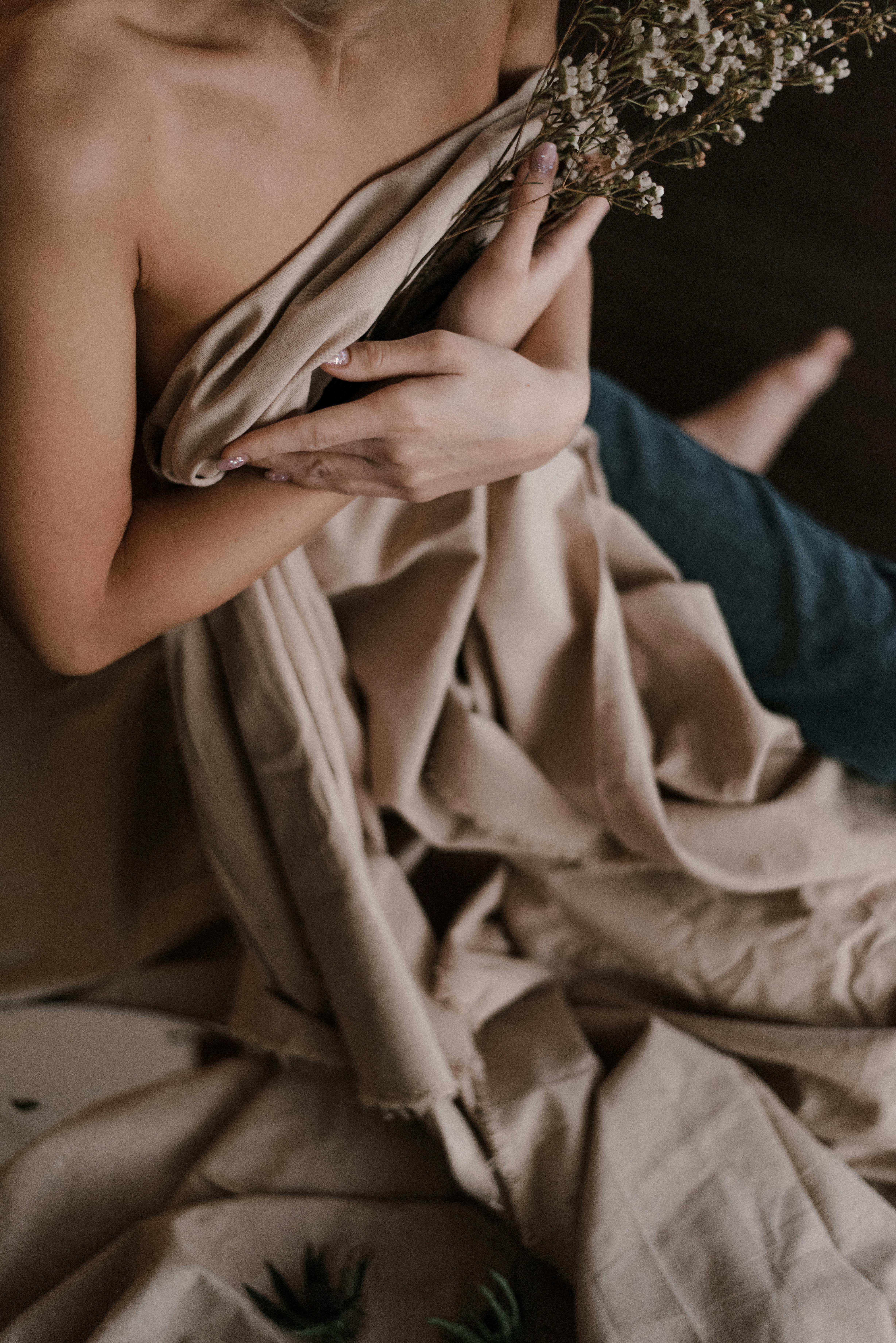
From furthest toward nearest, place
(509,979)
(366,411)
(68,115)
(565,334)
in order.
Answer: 1. (509,979)
2. (565,334)
3. (366,411)
4. (68,115)

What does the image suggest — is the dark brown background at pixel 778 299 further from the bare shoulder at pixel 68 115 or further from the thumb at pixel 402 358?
the bare shoulder at pixel 68 115

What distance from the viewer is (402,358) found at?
0.54m

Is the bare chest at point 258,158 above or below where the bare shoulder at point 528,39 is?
below

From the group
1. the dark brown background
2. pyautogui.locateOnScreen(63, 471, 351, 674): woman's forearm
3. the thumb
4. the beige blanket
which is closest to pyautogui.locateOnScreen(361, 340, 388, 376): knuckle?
the thumb

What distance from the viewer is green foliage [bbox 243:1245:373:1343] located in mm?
665

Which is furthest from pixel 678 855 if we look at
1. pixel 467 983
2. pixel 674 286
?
pixel 674 286

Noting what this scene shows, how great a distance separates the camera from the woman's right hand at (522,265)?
54cm

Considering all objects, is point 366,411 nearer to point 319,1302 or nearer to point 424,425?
point 424,425

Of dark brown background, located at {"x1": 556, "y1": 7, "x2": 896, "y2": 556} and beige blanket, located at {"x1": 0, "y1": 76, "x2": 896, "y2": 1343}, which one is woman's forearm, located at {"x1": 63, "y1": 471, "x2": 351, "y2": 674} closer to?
beige blanket, located at {"x1": 0, "y1": 76, "x2": 896, "y2": 1343}

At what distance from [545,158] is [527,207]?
0.09ft

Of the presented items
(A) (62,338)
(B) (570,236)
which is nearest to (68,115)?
(A) (62,338)

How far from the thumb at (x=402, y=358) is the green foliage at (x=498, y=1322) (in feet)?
2.11

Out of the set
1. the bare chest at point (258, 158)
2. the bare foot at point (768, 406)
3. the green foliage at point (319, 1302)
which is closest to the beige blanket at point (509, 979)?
the green foliage at point (319, 1302)

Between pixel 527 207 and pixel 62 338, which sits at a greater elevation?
pixel 527 207
